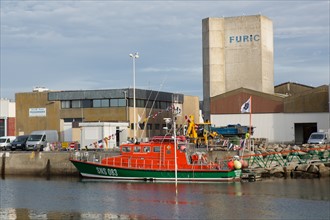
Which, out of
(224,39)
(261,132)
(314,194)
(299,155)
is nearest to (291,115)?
(261,132)

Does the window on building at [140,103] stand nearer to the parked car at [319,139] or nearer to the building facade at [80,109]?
the building facade at [80,109]

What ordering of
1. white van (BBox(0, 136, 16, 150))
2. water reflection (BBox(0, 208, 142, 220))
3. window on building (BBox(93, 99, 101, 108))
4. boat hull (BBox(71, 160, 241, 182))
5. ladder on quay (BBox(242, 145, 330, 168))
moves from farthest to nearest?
window on building (BBox(93, 99, 101, 108)), white van (BBox(0, 136, 16, 150)), ladder on quay (BBox(242, 145, 330, 168)), boat hull (BBox(71, 160, 241, 182)), water reflection (BBox(0, 208, 142, 220))

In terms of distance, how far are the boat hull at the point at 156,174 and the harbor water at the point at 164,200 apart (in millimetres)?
499

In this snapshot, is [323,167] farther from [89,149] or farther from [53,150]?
[53,150]

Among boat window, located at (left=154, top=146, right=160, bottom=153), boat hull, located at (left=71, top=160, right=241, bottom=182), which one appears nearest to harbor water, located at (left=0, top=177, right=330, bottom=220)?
boat hull, located at (left=71, top=160, right=241, bottom=182)

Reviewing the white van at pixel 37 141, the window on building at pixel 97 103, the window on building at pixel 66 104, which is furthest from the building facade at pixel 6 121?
the white van at pixel 37 141

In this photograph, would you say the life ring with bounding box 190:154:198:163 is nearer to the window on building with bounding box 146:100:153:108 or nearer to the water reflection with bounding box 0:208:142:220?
the water reflection with bounding box 0:208:142:220

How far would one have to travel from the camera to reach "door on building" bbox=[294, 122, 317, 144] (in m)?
64.6

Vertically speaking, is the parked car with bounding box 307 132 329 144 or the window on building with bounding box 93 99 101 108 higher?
the window on building with bounding box 93 99 101 108

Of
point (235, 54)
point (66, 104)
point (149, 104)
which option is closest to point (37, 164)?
point (66, 104)

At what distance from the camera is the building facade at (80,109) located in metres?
61.8

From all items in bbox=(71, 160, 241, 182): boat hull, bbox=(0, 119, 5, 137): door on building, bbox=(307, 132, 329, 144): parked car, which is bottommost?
bbox=(71, 160, 241, 182): boat hull

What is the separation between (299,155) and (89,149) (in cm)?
1687

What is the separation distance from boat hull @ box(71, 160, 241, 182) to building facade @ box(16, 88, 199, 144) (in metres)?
18.0
